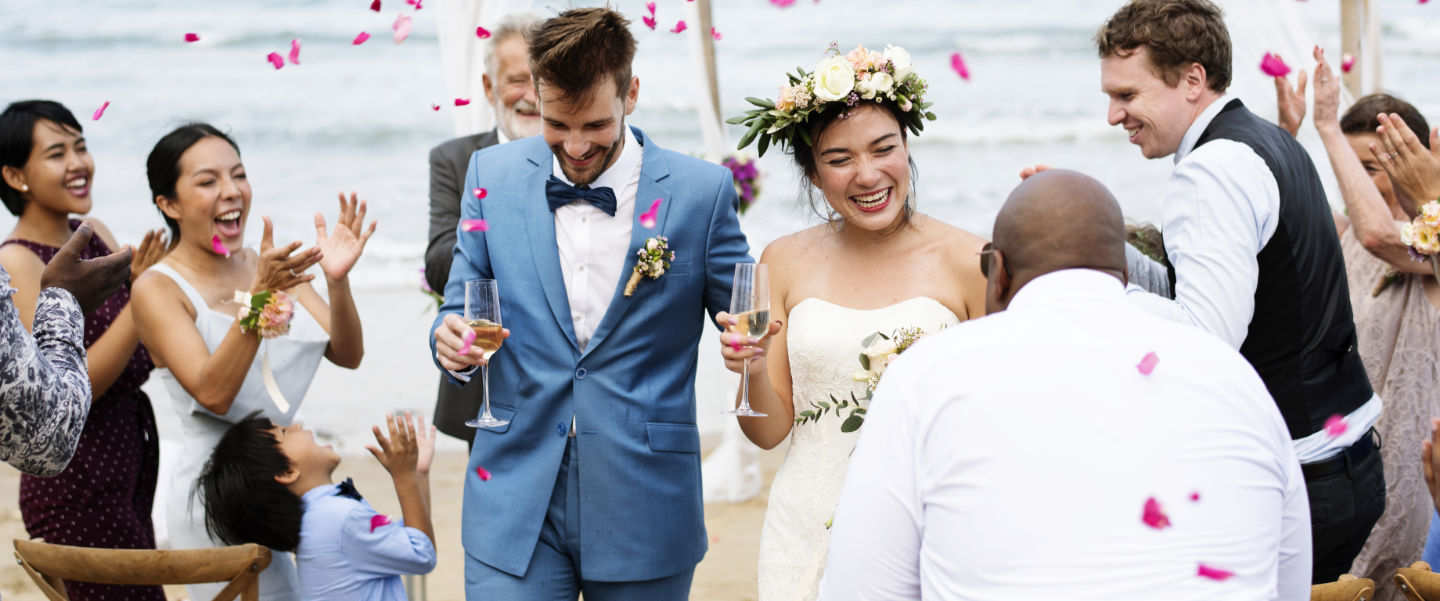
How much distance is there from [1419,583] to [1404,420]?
175 centimetres

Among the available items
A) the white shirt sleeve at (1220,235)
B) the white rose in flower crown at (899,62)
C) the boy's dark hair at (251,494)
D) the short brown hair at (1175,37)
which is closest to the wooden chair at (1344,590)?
the white shirt sleeve at (1220,235)

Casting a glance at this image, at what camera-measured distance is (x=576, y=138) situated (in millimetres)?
3410

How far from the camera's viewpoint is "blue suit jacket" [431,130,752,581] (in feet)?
11.3

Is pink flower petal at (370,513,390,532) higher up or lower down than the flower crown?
lower down

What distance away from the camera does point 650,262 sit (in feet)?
11.3

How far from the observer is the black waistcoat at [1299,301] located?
10.5ft

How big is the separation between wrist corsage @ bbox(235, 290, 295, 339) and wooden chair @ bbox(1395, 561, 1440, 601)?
11.0 feet

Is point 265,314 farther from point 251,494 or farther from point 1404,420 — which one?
point 1404,420

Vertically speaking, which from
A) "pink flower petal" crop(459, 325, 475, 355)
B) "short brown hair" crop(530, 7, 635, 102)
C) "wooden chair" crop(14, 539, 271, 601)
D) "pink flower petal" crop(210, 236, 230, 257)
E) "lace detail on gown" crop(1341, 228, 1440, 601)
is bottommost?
"lace detail on gown" crop(1341, 228, 1440, 601)

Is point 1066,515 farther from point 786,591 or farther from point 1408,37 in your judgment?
point 1408,37

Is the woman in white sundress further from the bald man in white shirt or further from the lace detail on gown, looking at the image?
the lace detail on gown

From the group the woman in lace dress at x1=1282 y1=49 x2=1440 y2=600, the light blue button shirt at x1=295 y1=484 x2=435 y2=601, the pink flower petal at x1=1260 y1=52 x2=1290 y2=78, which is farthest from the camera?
the pink flower petal at x1=1260 y1=52 x2=1290 y2=78

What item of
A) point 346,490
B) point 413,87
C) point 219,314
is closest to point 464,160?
point 219,314

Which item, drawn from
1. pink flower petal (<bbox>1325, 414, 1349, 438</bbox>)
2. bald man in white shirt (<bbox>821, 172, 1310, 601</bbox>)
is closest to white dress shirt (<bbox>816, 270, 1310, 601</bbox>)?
bald man in white shirt (<bbox>821, 172, 1310, 601</bbox>)
